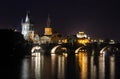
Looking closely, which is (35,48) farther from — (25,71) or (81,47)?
(25,71)

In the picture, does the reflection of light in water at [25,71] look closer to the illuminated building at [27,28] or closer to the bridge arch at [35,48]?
the bridge arch at [35,48]

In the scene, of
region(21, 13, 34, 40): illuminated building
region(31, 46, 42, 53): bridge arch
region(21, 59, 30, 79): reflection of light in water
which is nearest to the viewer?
region(21, 59, 30, 79): reflection of light in water

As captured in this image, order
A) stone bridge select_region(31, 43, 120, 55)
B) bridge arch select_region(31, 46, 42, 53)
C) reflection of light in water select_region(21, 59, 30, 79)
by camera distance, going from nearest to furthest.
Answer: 1. reflection of light in water select_region(21, 59, 30, 79)
2. bridge arch select_region(31, 46, 42, 53)
3. stone bridge select_region(31, 43, 120, 55)

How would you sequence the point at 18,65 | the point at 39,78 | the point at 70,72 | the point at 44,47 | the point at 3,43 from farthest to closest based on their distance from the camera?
1. the point at 44,47
2. the point at 3,43
3. the point at 18,65
4. the point at 70,72
5. the point at 39,78

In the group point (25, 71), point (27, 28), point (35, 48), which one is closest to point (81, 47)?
point (35, 48)

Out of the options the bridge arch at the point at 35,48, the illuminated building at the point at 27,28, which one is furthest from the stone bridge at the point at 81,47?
the illuminated building at the point at 27,28

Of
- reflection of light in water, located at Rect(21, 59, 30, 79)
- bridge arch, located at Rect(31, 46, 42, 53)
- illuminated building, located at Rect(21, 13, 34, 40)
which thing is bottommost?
reflection of light in water, located at Rect(21, 59, 30, 79)

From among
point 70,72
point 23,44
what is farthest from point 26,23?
point 70,72

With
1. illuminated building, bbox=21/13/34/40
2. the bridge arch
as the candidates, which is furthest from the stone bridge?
illuminated building, bbox=21/13/34/40

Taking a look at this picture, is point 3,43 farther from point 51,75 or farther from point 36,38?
point 36,38

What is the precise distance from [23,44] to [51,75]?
37653 millimetres

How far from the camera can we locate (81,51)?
515 feet

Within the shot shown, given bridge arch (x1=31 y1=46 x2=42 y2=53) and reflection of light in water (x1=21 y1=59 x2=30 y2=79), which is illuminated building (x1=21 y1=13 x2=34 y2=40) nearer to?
bridge arch (x1=31 y1=46 x2=42 y2=53)

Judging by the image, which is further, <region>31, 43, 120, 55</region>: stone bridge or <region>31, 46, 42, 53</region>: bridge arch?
<region>31, 43, 120, 55</region>: stone bridge
